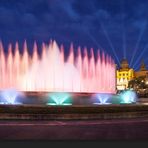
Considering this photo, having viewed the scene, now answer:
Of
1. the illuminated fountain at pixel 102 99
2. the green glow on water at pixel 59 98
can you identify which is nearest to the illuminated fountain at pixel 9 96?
the green glow on water at pixel 59 98

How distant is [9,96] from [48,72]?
4.84m

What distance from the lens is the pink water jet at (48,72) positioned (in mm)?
26406

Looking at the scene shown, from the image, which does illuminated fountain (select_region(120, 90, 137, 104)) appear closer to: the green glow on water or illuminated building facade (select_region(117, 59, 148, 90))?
the green glow on water

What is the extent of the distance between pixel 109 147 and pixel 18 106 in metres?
9.04

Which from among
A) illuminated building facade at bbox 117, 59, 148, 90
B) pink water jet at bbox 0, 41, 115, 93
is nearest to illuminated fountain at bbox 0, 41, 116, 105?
pink water jet at bbox 0, 41, 115, 93

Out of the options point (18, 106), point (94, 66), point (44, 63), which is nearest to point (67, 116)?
point (18, 106)

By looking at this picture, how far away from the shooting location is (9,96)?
2264 centimetres

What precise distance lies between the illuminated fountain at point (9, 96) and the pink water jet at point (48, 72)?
360cm

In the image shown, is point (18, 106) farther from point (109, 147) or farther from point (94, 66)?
point (94, 66)

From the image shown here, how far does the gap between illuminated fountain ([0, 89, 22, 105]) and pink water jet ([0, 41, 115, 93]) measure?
360cm

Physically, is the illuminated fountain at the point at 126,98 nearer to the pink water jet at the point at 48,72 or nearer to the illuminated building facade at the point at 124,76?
the pink water jet at the point at 48,72

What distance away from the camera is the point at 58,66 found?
88.9 ft

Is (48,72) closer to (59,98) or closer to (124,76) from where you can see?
(59,98)

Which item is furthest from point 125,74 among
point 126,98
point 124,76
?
point 126,98
